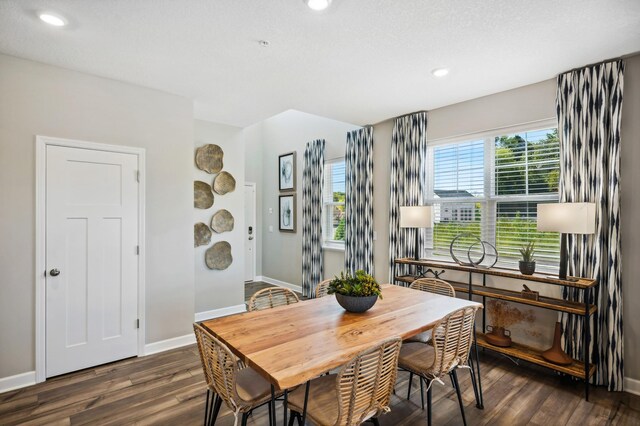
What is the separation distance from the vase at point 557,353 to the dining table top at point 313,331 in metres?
1.01

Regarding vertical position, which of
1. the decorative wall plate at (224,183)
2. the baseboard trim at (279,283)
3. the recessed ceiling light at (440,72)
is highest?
the recessed ceiling light at (440,72)

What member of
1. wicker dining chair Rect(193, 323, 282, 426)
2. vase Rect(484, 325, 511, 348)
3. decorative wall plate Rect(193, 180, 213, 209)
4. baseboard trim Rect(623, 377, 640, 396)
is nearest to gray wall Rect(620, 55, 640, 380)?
baseboard trim Rect(623, 377, 640, 396)

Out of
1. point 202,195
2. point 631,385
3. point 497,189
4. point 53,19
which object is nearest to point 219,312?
point 202,195

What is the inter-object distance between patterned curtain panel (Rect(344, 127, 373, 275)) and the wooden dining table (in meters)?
2.08

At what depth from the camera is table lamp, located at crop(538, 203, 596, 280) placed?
2.60m

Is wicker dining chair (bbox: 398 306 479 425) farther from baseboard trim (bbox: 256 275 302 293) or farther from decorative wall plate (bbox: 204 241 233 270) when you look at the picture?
baseboard trim (bbox: 256 275 302 293)

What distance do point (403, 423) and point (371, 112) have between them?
3313 millimetres

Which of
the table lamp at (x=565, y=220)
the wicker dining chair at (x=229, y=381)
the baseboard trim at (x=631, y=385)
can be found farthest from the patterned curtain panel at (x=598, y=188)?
the wicker dining chair at (x=229, y=381)

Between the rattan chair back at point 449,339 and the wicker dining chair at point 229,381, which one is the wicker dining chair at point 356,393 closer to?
the wicker dining chair at point 229,381

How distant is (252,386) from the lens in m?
1.86

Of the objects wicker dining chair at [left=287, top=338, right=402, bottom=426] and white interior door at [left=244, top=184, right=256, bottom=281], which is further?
white interior door at [left=244, top=184, right=256, bottom=281]

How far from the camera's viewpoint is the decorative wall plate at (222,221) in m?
4.61

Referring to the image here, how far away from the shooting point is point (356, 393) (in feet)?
5.01

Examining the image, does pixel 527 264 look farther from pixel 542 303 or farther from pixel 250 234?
pixel 250 234
